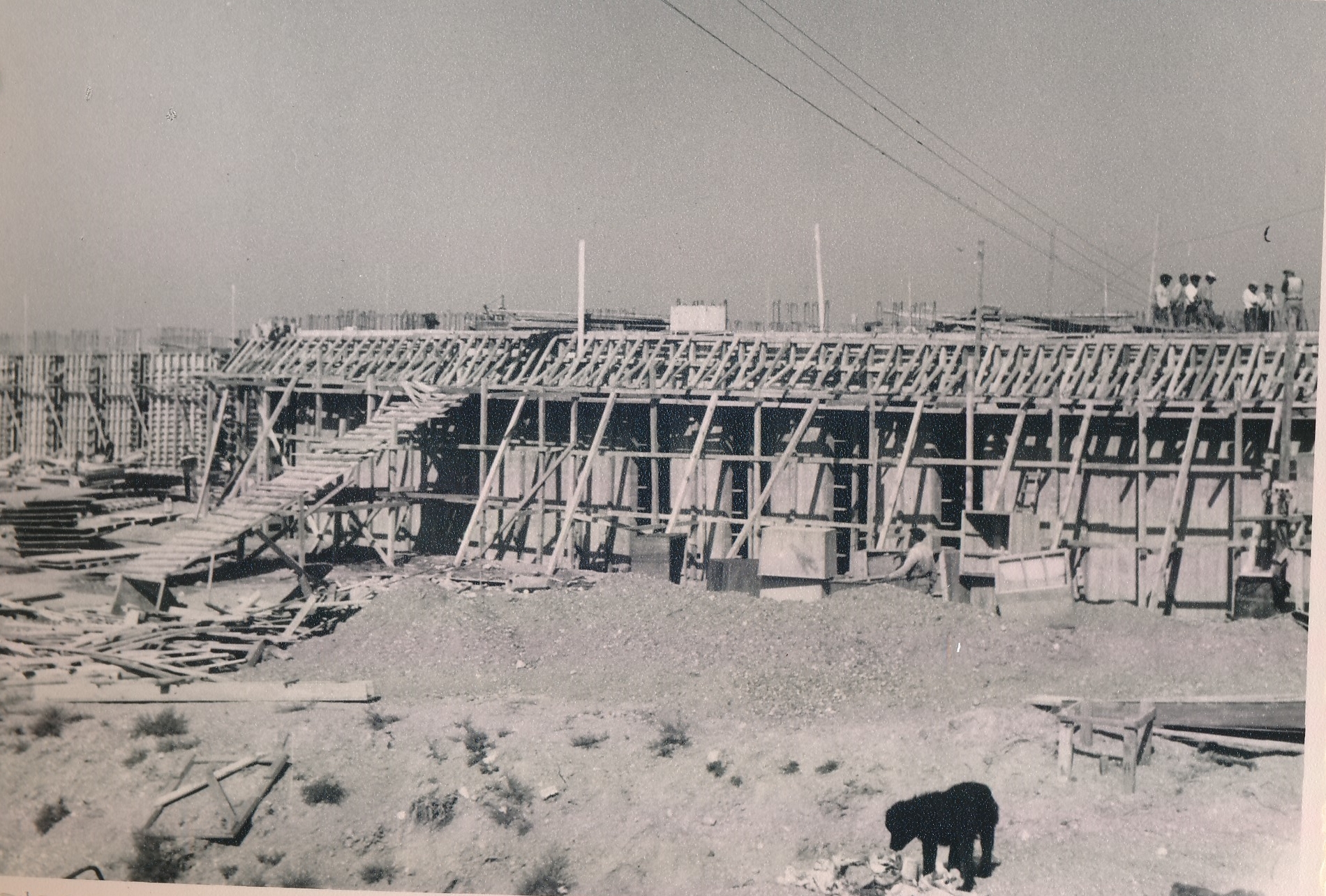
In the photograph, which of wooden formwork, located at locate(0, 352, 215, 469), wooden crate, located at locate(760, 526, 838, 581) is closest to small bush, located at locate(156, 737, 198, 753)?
wooden crate, located at locate(760, 526, 838, 581)

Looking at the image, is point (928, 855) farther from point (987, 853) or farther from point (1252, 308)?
point (1252, 308)

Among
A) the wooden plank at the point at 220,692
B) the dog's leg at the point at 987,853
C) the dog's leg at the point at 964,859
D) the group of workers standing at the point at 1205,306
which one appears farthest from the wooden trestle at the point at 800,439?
the dog's leg at the point at 964,859

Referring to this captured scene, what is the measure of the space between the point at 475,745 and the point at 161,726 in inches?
140

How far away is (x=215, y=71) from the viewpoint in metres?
12.0

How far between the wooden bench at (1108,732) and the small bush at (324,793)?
23.7ft

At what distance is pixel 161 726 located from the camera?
11359 mm

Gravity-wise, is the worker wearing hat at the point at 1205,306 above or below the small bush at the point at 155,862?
above

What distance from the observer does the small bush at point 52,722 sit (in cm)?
1120

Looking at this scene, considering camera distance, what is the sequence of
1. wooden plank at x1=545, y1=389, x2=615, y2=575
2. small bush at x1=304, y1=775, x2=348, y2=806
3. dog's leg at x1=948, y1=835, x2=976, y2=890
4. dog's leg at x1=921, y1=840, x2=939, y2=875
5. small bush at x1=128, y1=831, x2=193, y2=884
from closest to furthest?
dog's leg at x1=948, y1=835, x2=976, y2=890 < dog's leg at x1=921, y1=840, x2=939, y2=875 < small bush at x1=128, y1=831, x2=193, y2=884 < small bush at x1=304, y1=775, x2=348, y2=806 < wooden plank at x1=545, y1=389, x2=615, y2=575

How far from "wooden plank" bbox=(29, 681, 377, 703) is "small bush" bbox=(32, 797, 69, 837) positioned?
4.95 ft

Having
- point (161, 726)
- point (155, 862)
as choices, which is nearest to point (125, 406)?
point (161, 726)

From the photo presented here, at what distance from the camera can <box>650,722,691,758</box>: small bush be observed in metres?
10.9

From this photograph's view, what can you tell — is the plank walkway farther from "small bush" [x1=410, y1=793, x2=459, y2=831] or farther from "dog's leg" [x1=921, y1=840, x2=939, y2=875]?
"dog's leg" [x1=921, y1=840, x2=939, y2=875]

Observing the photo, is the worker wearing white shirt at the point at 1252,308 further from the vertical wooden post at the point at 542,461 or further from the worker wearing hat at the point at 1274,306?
the vertical wooden post at the point at 542,461
